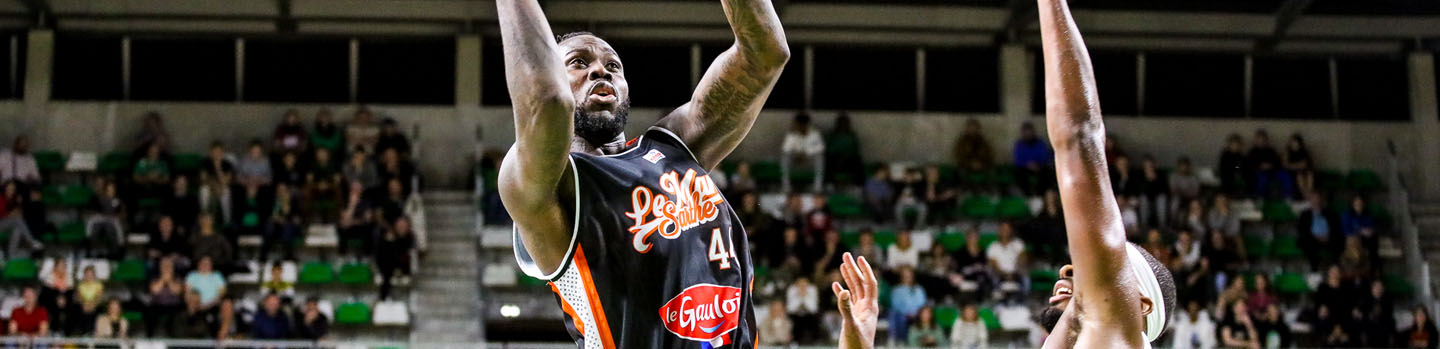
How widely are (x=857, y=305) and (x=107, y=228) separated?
17322 millimetres

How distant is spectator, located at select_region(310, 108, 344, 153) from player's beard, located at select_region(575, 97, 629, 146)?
1734cm

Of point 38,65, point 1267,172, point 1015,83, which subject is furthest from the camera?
point 1015,83

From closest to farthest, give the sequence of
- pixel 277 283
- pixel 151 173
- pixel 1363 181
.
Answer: pixel 277 283, pixel 151 173, pixel 1363 181

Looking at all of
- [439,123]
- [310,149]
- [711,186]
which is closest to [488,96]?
[439,123]

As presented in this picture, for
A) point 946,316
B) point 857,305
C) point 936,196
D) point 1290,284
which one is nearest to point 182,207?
point 946,316

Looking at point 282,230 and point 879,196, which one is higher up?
point 879,196

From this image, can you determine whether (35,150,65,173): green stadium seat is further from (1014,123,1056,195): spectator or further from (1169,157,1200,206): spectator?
(1169,157,1200,206): spectator

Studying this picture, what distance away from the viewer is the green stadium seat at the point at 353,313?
60.7ft

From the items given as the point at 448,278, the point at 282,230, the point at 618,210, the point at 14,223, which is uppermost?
the point at 618,210

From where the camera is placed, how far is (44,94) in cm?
2248

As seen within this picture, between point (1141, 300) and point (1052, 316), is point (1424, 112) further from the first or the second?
point (1141, 300)

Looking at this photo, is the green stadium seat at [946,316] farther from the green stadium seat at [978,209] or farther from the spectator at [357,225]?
the spectator at [357,225]

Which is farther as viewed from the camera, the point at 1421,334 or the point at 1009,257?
the point at 1009,257

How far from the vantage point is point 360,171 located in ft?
66.6
